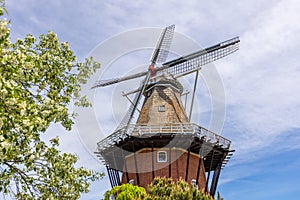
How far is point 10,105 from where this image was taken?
4527 millimetres

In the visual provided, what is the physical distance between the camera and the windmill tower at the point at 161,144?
2275cm

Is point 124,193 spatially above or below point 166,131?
below

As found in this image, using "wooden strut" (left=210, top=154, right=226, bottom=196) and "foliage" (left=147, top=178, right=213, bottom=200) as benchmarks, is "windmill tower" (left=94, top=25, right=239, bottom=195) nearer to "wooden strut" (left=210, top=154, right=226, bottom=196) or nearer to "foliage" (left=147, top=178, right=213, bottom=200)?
"wooden strut" (left=210, top=154, right=226, bottom=196)

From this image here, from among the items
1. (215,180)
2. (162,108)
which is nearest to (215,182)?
(215,180)

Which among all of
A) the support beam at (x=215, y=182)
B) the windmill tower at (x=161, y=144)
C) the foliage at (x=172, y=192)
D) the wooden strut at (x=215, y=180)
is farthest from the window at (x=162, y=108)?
the foliage at (x=172, y=192)

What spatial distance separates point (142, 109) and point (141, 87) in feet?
6.77

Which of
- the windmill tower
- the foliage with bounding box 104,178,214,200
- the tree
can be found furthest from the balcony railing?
the tree

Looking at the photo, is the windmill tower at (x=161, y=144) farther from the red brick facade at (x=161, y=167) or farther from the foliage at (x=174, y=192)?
the foliage at (x=174, y=192)

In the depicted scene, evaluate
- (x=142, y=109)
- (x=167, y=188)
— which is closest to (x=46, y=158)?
(x=167, y=188)

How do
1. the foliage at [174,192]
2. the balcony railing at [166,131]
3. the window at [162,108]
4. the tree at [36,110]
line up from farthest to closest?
the window at [162,108], the balcony railing at [166,131], the foliage at [174,192], the tree at [36,110]

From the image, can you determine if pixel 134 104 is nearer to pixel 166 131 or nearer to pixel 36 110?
pixel 166 131

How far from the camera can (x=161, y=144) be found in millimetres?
23406

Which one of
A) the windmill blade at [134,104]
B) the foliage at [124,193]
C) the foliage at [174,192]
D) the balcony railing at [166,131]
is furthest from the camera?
the windmill blade at [134,104]

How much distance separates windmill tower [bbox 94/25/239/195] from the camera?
74.6 ft
